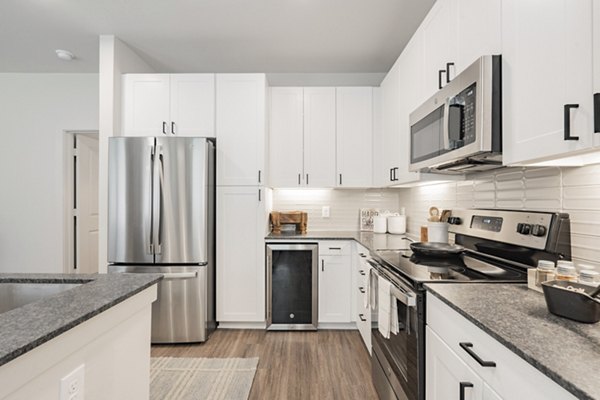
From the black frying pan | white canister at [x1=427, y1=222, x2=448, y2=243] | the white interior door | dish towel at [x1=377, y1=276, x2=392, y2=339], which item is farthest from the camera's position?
the white interior door

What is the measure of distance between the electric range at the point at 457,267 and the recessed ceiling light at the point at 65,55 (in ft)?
12.1

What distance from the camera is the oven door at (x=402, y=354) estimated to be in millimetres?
1357

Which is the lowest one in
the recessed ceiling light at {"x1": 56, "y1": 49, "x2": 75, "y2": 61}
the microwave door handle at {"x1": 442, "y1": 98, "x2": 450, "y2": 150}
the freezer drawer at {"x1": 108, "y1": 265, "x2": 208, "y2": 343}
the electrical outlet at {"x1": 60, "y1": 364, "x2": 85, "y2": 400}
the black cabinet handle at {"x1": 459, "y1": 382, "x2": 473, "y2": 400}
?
the freezer drawer at {"x1": 108, "y1": 265, "x2": 208, "y2": 343}

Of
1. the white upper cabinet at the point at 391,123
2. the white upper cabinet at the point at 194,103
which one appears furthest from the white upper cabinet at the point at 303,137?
the white upper cabinet at the point at 194,103

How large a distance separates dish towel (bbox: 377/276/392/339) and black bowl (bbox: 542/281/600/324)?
0.78 metres

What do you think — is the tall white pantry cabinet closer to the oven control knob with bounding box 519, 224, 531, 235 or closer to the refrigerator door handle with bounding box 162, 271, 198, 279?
the refrigerator door handle with bounding box 162, 271, 198, 279

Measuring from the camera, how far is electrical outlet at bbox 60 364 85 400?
2.56ft

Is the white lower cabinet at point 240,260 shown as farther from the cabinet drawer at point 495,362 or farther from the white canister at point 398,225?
the cabinet drawer at point 495,362

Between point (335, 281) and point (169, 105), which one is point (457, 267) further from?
point (169, 105)

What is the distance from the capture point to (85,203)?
13.6 feet

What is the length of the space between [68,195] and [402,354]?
414 cm

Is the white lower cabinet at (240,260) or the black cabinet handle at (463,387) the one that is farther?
the white lower cabinet at (240,260)

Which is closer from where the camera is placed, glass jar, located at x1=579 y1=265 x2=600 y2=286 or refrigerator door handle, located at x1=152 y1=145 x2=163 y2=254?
glass jar, located at x1=579 y1=265 x2=600 y2=286

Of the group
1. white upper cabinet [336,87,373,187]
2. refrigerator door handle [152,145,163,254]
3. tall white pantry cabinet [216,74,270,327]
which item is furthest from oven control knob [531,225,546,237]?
refrigerator door handle [152,145,163,254]
